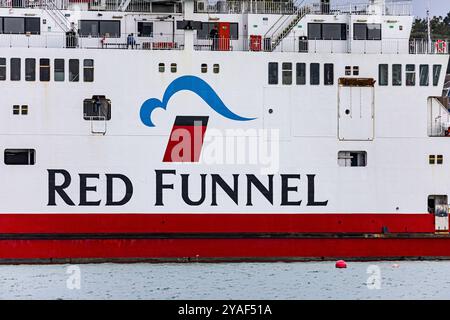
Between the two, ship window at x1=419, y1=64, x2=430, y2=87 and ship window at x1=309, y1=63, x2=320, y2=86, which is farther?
ship window at x1=419, y1=64, x2=430, y2=87

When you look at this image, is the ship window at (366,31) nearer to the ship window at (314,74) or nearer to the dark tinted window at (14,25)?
the ship window at (314,74)

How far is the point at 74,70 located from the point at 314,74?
5.59 m

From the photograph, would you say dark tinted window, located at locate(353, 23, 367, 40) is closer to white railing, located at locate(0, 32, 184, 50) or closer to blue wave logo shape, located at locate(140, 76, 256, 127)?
blue wave logo shape, located at locate(140, 76, 256, 127)

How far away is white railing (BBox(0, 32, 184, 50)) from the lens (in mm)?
31625

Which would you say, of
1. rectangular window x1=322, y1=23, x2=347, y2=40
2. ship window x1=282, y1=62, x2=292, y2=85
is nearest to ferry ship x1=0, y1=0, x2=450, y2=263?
ship window x1=282, y1=62, x2=292, y2=85

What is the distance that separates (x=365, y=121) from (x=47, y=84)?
745cm

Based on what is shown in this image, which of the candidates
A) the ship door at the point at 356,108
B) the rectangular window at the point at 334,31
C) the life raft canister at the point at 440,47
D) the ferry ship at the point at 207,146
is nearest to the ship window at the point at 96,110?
the ferry ship at the point at 207,146

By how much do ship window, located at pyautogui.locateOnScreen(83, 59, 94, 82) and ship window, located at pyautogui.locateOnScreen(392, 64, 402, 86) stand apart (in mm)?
7092

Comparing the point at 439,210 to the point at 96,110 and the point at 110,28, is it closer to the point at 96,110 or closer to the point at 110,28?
the point at 96,110

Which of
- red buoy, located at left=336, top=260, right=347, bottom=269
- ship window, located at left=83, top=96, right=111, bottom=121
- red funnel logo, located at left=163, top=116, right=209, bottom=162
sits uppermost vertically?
ship window, located at left=83, top=96, right=111, bottom=121

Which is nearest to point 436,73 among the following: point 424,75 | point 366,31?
point 424,75

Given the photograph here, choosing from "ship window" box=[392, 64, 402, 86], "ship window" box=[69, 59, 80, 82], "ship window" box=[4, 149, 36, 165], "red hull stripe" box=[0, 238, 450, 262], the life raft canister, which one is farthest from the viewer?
the life raft canister

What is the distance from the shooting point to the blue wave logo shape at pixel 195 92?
1226 inches

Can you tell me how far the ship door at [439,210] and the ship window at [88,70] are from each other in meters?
8.43
